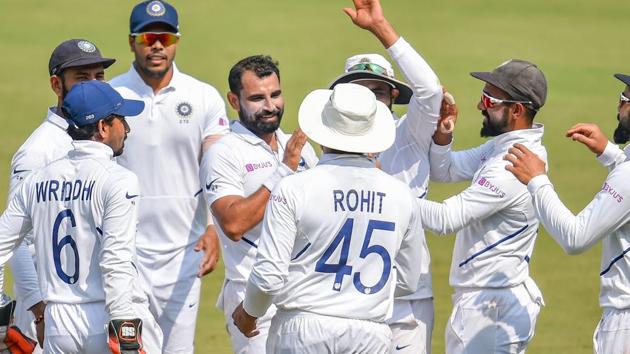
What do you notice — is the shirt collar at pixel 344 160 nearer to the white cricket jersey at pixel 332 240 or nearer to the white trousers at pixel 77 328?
the white cricket jersey at pixel 332 240

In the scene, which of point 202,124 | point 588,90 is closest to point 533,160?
point 202,124

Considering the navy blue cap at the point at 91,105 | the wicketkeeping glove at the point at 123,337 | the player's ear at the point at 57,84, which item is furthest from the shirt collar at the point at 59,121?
the wicketkeeping glove at the point at 123,337

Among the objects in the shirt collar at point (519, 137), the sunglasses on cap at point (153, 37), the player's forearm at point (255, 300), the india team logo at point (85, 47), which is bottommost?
the player's forearm at point (255, 300)

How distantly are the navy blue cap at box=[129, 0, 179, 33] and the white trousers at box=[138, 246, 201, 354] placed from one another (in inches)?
57.9

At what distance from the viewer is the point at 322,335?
21.1 ft

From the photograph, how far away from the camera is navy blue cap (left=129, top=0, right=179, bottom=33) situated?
8.56 meters

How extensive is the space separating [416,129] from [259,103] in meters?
0.96

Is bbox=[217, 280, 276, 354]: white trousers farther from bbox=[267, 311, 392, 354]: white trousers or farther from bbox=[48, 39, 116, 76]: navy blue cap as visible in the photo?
bbox=[48, 39, 116, 76]: navy blue cap

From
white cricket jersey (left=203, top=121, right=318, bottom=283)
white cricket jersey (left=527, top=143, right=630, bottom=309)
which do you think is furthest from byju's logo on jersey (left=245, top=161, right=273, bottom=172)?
white cricket jersey (left=527, top=143, right=630, bottom=309)

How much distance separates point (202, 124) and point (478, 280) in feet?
6.84

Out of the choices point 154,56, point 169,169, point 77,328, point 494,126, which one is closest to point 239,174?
point 169,169

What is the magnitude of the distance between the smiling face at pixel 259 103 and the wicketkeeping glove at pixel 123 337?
1.72 metres

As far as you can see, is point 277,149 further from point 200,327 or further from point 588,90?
point 588,90

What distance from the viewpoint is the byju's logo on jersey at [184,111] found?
27.8 ft
